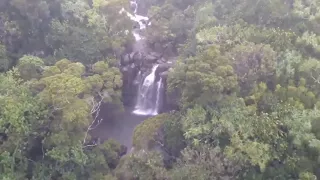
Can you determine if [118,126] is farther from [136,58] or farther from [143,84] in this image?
[136,58]

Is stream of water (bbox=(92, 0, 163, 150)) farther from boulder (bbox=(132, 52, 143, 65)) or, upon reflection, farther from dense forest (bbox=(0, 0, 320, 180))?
dense forest (bbox=(0, 0, 320, 180))

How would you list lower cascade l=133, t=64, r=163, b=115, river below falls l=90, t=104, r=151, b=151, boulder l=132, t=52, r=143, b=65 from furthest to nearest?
boulder l=132, t=52, r=143, b=65 → lower cascade l=133, t=64, r=163, b=115 → river below falls l=90, t=104, r=151, b=151

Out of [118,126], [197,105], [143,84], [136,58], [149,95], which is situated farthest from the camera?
[136,58]

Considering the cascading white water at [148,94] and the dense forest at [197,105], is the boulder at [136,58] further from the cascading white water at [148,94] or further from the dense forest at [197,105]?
the dense forest at [197,105]

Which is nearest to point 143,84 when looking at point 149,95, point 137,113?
point 149,95

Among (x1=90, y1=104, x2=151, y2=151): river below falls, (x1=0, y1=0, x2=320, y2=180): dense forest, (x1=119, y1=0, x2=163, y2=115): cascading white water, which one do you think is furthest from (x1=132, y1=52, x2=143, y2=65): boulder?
(x1=90, y1=104, x2=151, y2=151): river below falls

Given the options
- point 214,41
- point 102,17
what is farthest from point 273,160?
point 102,17
